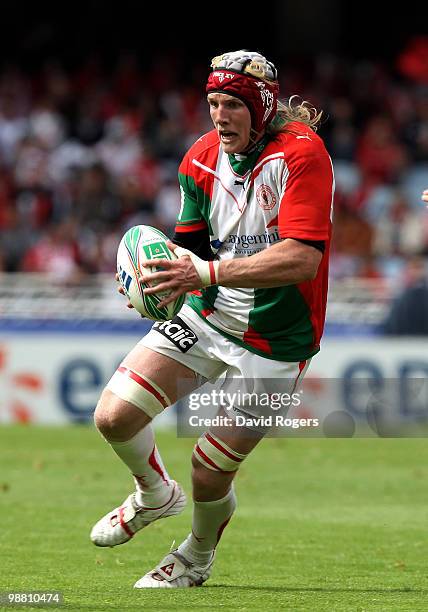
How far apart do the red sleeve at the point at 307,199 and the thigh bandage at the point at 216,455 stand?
43.2 inches

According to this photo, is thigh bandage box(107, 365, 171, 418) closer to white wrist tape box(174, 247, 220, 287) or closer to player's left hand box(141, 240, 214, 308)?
player's left hand box(141, 240, 214, 308)

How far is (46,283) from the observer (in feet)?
52.6

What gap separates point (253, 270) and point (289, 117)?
987mm

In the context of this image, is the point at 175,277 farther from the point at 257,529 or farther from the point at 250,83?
the point at 257,529

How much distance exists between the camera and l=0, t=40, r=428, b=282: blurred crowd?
17562mm

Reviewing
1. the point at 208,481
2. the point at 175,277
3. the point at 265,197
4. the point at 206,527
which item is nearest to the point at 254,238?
the point at 265,197

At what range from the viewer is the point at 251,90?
6188mm

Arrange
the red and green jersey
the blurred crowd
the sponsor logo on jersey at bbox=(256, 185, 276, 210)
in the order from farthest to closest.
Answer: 1. the blurred crowd
2. the sponsor logo on jersey at bbox=(256, 185, 276, 210)
3. the red and green jersey

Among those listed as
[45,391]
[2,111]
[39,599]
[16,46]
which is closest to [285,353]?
[39,599]

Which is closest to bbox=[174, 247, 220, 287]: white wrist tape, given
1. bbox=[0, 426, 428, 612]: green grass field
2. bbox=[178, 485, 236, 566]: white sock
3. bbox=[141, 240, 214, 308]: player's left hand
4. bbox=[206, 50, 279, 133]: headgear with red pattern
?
bbox=[141, 240, 214, 308]: player's left hand

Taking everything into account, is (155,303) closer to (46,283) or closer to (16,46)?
(46,283)

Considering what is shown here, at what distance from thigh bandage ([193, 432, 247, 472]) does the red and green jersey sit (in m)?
0.50

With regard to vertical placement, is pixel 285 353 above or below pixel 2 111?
above

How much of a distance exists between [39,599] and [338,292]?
33.6 ft
